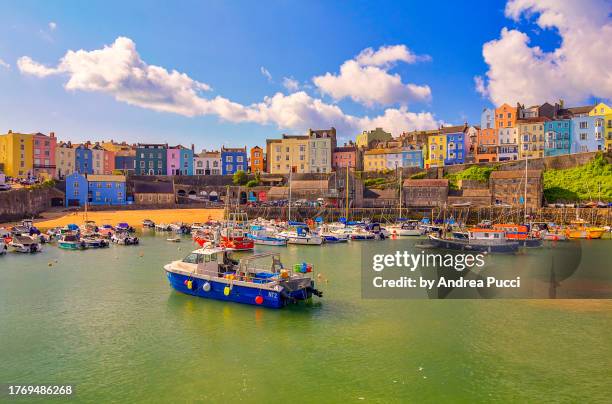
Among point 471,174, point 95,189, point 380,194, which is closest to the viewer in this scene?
point 380,194

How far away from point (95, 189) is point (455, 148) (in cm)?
6694

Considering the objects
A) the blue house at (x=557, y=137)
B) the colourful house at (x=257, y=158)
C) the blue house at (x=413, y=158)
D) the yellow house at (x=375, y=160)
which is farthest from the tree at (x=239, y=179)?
the blue house at (x=557, y=137)

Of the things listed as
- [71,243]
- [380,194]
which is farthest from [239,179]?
[71,243]

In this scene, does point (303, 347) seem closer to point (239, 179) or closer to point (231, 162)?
point (239, 179)

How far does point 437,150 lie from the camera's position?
93.4 meters

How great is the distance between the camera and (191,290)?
23.7 meters

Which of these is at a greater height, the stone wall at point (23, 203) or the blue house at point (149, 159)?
the blue house at point (149, 159)

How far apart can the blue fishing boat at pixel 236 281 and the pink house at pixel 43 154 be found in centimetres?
7457

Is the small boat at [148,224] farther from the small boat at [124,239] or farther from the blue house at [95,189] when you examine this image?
the blue house at [95,189]

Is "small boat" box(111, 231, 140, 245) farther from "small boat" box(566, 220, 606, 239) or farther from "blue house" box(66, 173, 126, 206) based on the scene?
"small boat" box(566, 220, 606, 239)

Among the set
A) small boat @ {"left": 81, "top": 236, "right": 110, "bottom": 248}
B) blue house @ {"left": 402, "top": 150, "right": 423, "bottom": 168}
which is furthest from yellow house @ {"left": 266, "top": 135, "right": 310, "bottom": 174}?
small boat @ {"left": 81, "top": 236, "right": 110, "bottom": 248}

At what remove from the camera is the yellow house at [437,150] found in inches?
3652

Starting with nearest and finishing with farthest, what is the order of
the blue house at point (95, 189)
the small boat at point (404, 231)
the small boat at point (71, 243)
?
the small boat at point (71, 243) < the small boat at point (404, 231) < the blue house at point (95, 189)

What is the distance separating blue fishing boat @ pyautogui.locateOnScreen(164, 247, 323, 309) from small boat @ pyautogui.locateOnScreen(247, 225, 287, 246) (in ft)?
70.7
